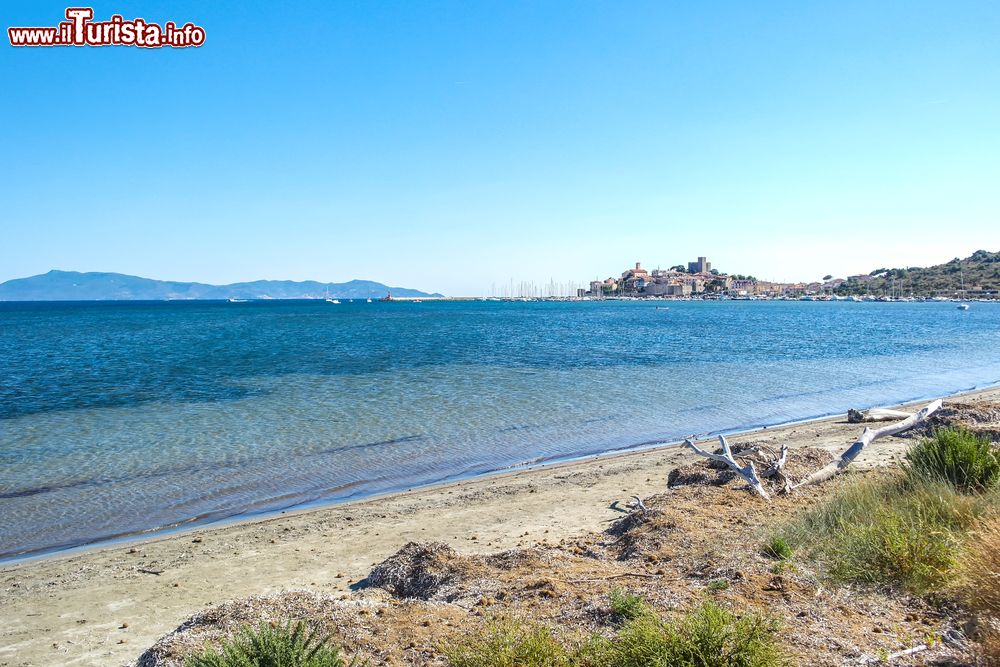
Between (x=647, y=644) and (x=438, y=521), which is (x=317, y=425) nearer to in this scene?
(x=438, y=521)

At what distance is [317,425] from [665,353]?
28170 millimetres

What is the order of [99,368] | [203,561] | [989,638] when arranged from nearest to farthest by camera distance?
[989,638] → [203,561] → [99,368]

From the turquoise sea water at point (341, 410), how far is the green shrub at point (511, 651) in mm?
8494

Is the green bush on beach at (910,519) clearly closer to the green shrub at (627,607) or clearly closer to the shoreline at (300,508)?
the green shrub at (627,607)

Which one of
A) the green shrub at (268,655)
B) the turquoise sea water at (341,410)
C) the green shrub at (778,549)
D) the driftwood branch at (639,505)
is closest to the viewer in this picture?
the green shrub at (268,655)

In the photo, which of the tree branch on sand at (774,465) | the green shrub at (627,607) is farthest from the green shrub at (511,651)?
the tree branch on sand at (774,465)

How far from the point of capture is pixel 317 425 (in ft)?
62.2

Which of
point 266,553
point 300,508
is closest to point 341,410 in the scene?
point 300,508

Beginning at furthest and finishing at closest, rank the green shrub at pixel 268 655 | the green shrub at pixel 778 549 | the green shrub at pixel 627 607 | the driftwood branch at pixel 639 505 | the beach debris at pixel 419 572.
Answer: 1. the driftwood branch at pixel 639 505
2. the beach debris at pixel 419 572
3. the green shrub at pixel 778 549
4. the green shrub at pixel 627 607
5. the green shrub at pixel 268 655

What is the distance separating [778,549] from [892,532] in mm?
1087

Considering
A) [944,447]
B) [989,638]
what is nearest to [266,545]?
[989,638]

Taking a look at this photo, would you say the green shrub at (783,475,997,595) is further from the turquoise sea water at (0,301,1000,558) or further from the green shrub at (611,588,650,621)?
the turquoise sea water at (0,301,1000,558)

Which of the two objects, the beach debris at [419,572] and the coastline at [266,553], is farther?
the coastline at [266,553]

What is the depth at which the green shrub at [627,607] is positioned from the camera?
5.18 meters
